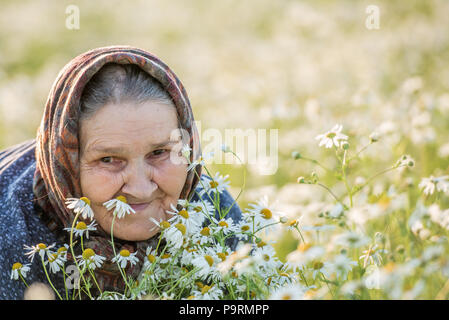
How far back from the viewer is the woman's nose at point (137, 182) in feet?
5.73

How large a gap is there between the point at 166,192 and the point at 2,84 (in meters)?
3.70

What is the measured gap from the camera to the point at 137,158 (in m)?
1.75

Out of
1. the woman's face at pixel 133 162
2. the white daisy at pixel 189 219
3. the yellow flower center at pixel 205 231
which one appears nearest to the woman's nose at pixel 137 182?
the woman's face at pixel 133 162

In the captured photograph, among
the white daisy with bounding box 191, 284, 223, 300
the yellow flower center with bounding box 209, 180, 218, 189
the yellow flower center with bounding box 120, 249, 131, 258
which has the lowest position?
the white daisy with bounding box 191, 284, 223, 300

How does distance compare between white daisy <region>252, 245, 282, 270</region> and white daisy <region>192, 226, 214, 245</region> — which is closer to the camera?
white daisy <region>252, 245, 282, 270</region>

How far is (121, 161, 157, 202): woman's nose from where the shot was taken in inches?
68.7

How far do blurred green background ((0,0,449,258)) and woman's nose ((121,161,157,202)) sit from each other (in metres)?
0.82

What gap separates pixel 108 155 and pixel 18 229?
1.43ft

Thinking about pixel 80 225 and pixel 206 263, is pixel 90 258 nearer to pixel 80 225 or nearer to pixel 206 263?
pixel 80 225

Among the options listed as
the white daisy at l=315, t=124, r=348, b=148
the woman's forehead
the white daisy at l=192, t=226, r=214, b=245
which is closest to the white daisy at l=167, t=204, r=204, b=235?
the white daisy at l=192, t=226, r=214, b=245

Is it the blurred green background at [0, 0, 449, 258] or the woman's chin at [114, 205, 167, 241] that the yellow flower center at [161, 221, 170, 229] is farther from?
the blurred green background at [0, 0, 449, 258]
